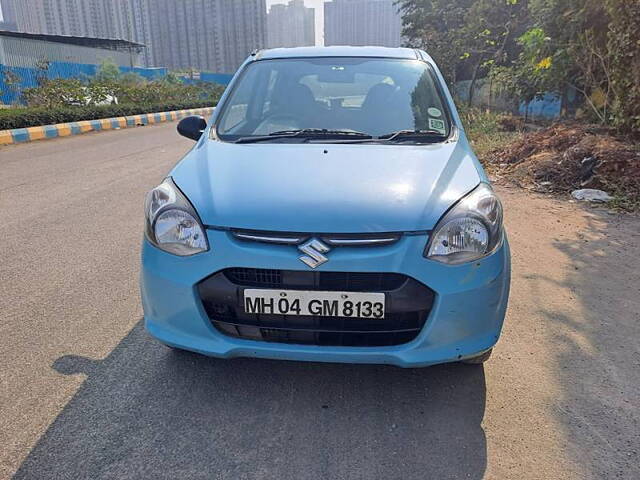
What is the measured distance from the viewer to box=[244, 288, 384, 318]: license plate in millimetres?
1874

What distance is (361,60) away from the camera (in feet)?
10.9

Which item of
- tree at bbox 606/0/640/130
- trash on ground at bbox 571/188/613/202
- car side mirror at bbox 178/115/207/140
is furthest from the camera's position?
tree at bbox 606/0/640/130

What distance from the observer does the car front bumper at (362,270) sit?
187 cm

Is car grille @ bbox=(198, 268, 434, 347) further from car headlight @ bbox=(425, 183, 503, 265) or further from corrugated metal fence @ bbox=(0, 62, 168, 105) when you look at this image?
corrugated metal fence @ bbox=(0, 62, 168, 105)

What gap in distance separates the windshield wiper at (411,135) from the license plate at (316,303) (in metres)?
1.11

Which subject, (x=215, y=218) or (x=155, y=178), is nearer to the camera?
(x=215, y=218)

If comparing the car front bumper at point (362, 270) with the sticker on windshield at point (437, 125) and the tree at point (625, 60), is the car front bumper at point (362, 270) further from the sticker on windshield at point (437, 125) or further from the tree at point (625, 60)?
the tree at point (625, 60)

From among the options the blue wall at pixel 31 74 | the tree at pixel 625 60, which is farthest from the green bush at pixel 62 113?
the tree at pixel 625 60

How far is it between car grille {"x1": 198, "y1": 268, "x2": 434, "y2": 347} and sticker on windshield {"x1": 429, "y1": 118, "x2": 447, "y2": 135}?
3.98ft

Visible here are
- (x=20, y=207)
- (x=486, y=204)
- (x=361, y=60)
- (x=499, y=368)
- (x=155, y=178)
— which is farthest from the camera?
(x=155, y=178)

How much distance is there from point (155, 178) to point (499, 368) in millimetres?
5656

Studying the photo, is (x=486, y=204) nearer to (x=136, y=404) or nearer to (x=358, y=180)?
(x=358, y=180)

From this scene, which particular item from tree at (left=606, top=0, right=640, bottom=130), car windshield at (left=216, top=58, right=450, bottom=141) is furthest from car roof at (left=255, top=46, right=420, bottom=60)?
tree at (left=606, top=0, right=640, bottom=130)

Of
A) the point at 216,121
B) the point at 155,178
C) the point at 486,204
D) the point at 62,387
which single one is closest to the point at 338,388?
the point at 486,204
